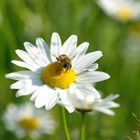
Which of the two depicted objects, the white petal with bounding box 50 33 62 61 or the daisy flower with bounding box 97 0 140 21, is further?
the daisy flower with bounding box 97 0 140 21

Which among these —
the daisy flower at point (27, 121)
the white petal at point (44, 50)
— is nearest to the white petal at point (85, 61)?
the white petal at point (44, 50)

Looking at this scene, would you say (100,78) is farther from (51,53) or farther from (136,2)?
(136,2)

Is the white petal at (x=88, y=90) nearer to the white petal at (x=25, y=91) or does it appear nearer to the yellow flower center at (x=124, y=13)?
the white petal at (x=25, y=91)

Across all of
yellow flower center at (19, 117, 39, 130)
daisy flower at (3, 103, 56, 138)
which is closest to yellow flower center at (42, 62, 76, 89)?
daisy flower at (3, 103, 56, 138)

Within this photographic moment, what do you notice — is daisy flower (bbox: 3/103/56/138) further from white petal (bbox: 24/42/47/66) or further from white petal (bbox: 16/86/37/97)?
white petal (bbox: 16/86/37/97)

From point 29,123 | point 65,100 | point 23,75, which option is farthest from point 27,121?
point 65,100

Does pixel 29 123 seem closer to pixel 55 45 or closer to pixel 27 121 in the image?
pixel 27 121
